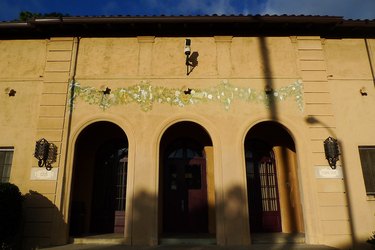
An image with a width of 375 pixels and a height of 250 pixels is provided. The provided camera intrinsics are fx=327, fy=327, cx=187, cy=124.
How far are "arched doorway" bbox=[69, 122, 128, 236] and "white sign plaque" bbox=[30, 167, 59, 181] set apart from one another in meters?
1.21

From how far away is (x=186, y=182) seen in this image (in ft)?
35.9

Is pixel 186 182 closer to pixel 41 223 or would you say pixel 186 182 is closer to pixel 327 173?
pixel 327 173

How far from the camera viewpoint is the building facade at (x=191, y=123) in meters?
9.12

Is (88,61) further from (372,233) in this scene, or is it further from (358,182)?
(372,233)

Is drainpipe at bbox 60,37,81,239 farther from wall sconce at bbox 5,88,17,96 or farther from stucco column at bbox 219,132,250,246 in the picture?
stucco column at bbox 219,132,250,246

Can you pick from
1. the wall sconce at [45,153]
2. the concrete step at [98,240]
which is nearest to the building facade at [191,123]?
the wall sconce at [45,153]

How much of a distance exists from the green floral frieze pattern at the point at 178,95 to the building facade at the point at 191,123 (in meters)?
0.03

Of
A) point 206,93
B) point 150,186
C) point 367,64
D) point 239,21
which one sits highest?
point 239,21

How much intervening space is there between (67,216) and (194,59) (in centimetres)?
592

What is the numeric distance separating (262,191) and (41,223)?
22.4 feet

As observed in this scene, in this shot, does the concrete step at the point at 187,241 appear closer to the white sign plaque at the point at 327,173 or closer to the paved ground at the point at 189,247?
the paved ground at the point at 189,247

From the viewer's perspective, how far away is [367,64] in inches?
419

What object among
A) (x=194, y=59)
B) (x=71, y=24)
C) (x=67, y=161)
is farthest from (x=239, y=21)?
(x=67, y=161)

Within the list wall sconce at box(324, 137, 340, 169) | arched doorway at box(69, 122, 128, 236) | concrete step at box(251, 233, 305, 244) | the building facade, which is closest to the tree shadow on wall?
the building facade
